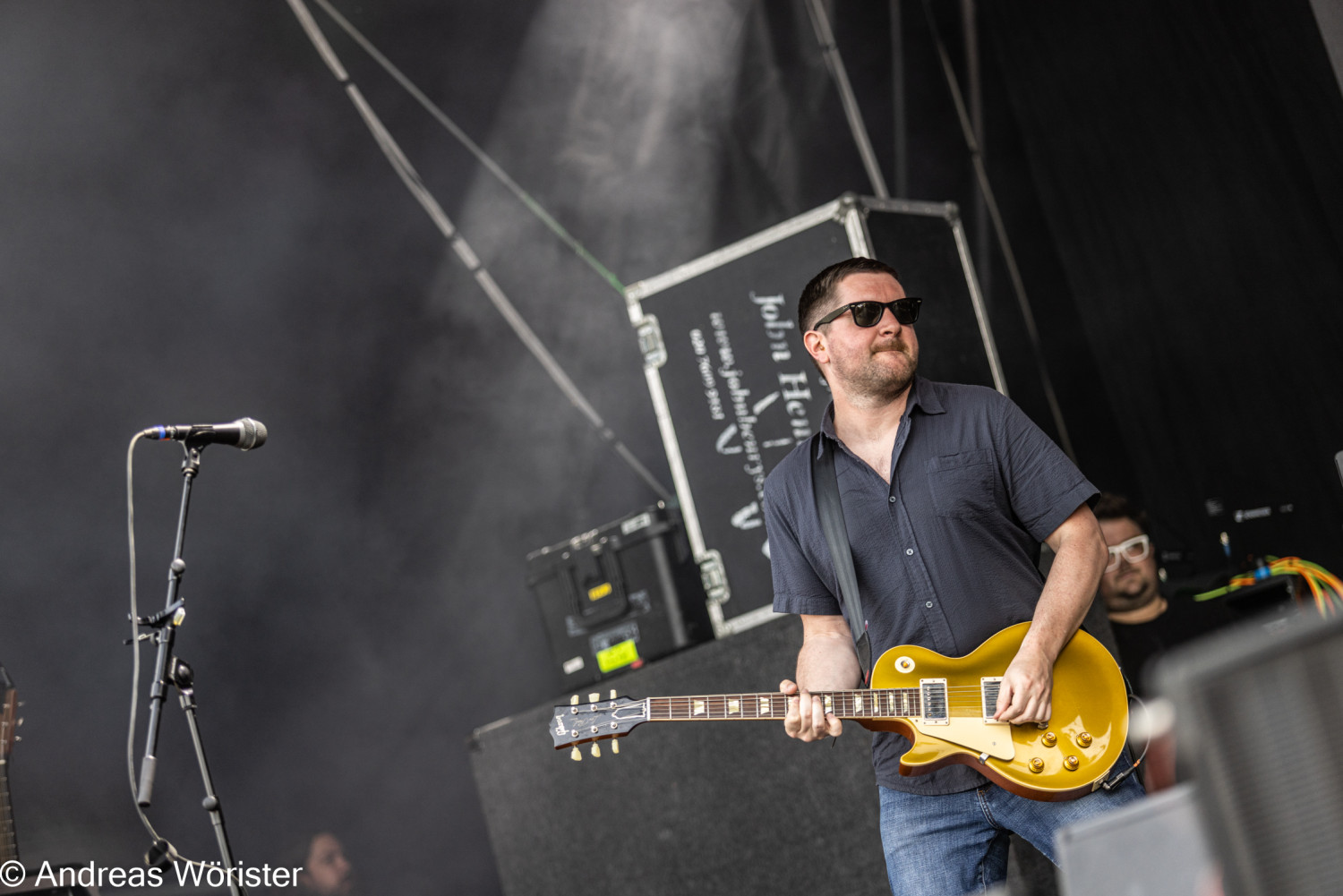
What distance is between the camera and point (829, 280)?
2645 mm

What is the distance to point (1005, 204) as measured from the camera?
577 cm

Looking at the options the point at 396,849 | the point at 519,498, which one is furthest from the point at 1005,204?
the point at 396,849

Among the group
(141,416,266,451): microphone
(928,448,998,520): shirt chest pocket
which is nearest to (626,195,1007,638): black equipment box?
(928,448,998,520): shirt chest pocket

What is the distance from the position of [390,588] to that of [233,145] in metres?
2.27

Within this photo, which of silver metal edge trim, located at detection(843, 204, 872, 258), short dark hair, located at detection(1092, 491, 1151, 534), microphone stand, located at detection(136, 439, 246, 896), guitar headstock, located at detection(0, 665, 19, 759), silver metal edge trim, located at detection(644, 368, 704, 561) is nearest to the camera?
microphone stand, located at detection(136, 439, 246, 896)

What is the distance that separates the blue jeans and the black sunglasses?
1.05 meters

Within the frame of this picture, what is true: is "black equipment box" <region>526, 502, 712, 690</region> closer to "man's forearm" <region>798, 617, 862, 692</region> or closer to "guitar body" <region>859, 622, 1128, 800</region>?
"man's forearm" <region>798, 617, 862, 692</region>

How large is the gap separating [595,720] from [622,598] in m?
1.33

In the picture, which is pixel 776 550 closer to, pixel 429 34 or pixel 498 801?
pixel 498 801

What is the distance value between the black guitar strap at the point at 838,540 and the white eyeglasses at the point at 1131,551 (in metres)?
2.03

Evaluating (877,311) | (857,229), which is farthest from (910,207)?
(877,311)

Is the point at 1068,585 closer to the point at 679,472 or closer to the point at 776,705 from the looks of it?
the point at 776,705

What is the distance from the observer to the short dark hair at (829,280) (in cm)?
263

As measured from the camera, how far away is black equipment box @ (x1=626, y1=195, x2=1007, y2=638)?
3.63 m
